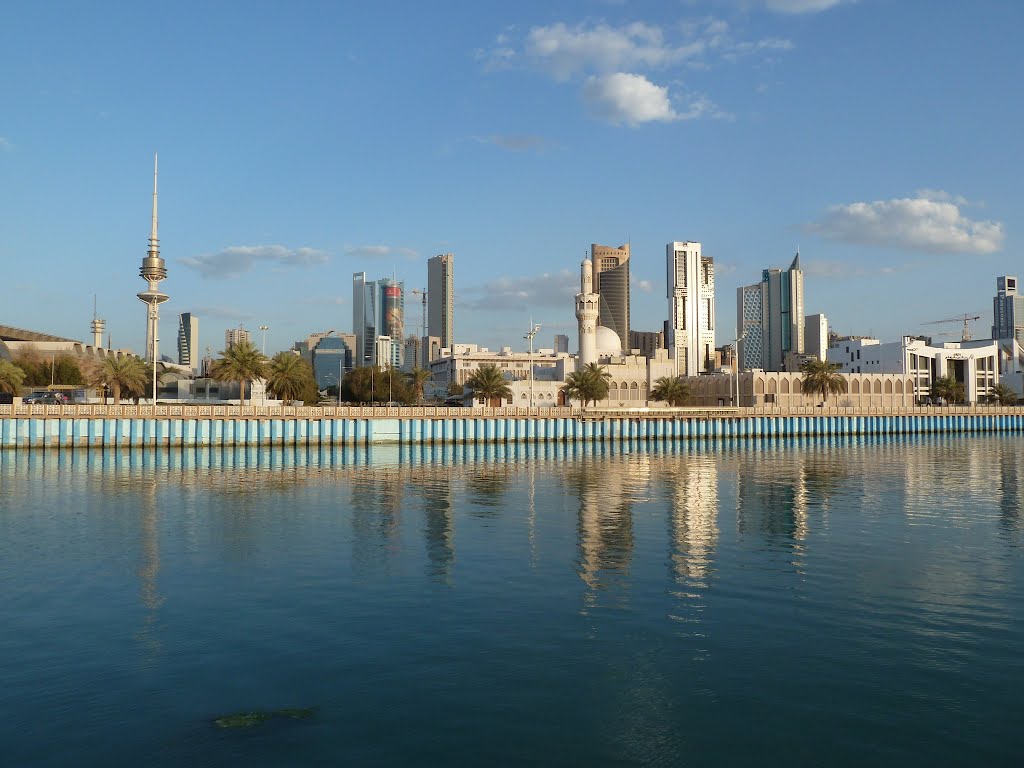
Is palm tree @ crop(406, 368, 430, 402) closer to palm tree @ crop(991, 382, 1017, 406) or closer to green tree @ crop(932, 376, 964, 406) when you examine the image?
green tree @ crop(932, 376, 964, 406)

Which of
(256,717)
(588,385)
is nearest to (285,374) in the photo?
(588,385)

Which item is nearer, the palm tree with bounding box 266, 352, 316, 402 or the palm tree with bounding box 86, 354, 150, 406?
the palm tree with bounding box 86, 354, 150, 406

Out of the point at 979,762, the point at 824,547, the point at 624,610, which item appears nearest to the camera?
the point at 979,762

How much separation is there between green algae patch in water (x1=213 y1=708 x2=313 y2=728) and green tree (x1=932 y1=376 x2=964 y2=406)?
19411 centimetres

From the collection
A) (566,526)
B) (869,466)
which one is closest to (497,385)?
(869,466)

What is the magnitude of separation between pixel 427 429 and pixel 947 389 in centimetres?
13278

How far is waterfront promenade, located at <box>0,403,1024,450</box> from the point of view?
88625mm

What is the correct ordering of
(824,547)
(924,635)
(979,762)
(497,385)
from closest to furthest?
(979,762), (924,635), (824,547), (497,385)

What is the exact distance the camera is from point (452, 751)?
14438 mm

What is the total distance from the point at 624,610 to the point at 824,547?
43.2 ft

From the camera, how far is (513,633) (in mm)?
20969

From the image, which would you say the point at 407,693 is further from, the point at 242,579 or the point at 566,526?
the point at 566,526

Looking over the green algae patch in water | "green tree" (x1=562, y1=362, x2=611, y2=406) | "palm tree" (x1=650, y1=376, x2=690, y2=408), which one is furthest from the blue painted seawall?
the green algae patch in water

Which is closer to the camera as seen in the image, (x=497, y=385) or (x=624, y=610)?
(x=624, y=610)
